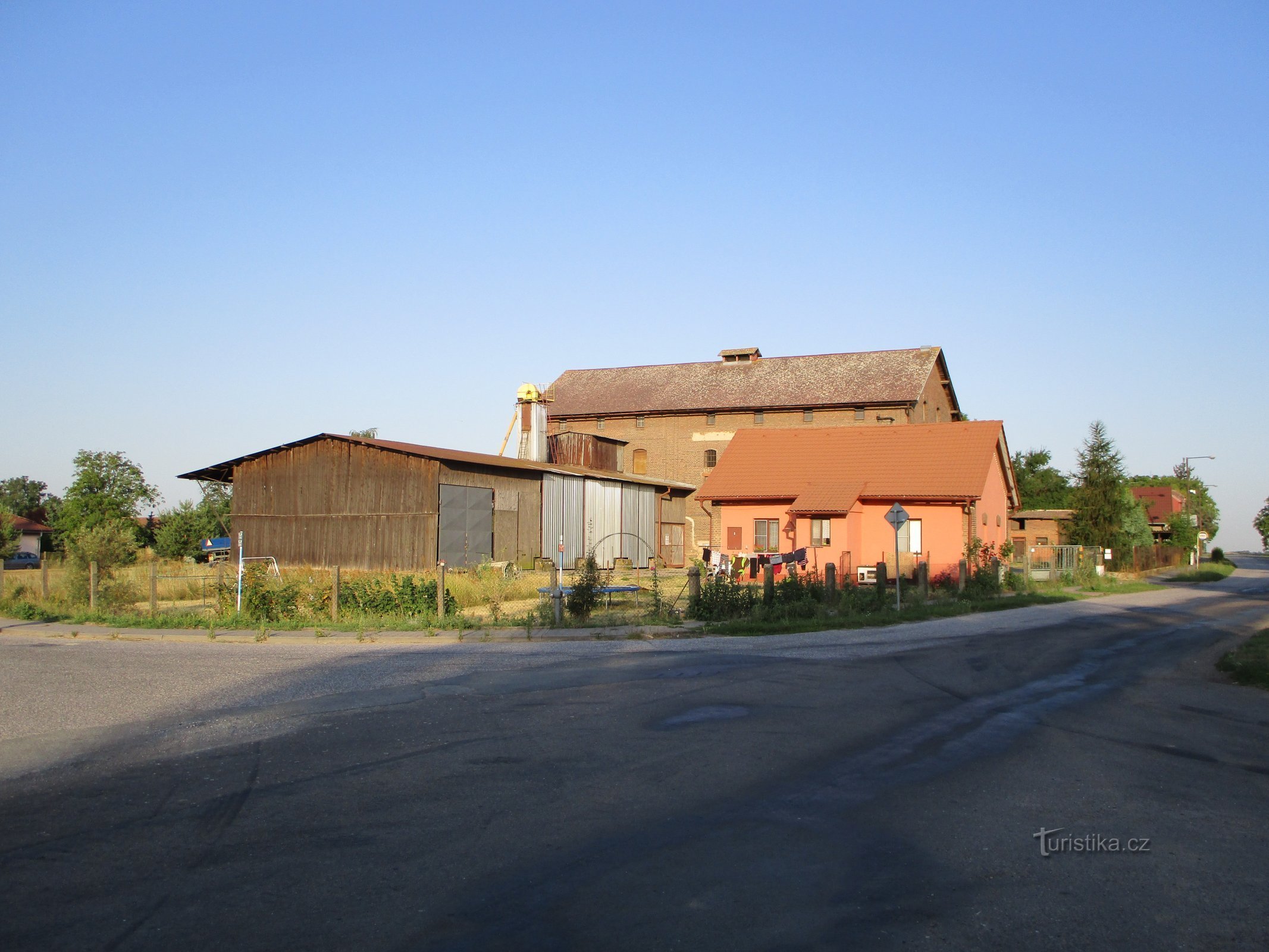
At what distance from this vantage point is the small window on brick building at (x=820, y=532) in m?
35.1

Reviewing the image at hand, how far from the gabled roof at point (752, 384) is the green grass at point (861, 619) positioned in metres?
29.7

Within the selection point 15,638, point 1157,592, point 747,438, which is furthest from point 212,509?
point 1157,592

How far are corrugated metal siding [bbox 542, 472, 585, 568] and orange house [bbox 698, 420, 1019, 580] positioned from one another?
6625mm

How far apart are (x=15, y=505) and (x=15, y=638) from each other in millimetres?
100050

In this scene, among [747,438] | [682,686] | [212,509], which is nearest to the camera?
[682,686]

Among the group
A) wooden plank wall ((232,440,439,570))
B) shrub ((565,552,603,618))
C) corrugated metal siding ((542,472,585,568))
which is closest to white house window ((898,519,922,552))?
corrugated metal siding ((542,472,585,568))

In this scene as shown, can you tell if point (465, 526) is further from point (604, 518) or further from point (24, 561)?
point (24, 561)

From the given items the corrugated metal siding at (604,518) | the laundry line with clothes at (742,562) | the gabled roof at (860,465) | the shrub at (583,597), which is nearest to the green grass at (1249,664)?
the shrub at (583,597)

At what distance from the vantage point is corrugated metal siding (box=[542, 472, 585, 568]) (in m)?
40.5

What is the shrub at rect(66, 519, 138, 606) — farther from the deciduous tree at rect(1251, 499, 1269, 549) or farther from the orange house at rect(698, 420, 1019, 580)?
the deciduous tree at rect(1251, 499, 1269, 549)

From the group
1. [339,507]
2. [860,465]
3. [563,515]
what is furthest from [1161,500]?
[339,507]

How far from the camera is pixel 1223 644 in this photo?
56.8 feet

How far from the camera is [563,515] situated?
4175cm

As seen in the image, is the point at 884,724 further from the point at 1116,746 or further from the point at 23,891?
the point at 23,891
